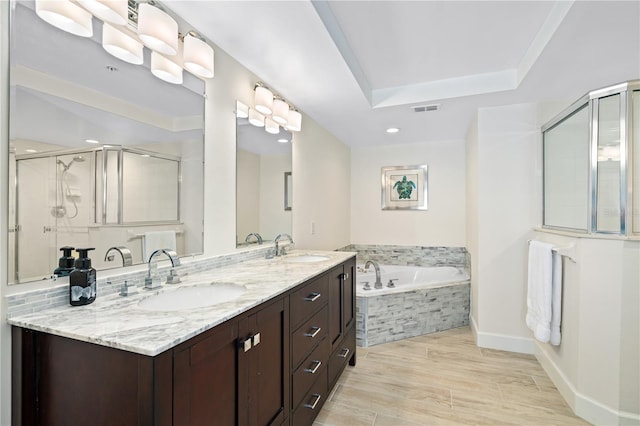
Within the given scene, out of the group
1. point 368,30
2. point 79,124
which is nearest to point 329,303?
point 79,124

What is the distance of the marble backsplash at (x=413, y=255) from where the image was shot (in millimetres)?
4086

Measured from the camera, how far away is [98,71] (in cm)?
122

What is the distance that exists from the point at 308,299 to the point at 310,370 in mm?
393

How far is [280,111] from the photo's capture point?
8.08ft

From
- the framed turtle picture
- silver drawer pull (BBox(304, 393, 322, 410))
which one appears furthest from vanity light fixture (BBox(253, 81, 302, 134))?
the framed turtle picture

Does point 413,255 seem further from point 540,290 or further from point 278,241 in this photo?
point 278,241

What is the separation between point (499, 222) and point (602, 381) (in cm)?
139

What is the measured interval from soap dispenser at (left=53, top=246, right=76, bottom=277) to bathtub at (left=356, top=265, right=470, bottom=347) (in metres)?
2.37

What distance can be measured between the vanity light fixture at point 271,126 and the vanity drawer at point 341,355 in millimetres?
1692

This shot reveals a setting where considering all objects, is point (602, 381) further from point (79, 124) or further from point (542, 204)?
point (79, 124)

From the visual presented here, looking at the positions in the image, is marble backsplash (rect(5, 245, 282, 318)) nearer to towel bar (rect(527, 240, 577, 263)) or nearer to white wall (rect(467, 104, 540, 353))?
towel bar (rect(527, 240, 577, 263))

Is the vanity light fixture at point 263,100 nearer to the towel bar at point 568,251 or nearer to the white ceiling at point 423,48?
the white ceiling at point 423,48

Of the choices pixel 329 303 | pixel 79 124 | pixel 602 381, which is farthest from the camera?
pixel 329 303

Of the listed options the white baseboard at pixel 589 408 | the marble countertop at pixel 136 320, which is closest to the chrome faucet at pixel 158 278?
the marble countertop at pixel 136 320
